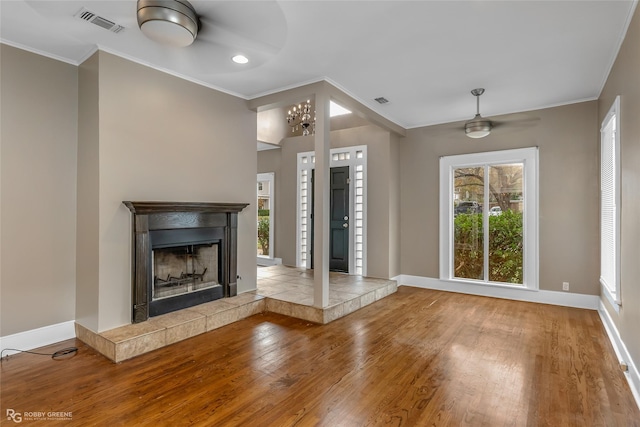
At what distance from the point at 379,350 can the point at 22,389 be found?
2876mm

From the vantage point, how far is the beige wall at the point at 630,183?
2482mm

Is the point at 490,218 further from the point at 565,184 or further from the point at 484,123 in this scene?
the point at 484,123

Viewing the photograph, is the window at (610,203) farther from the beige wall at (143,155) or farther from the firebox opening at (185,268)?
the firebox opening at (185,268)

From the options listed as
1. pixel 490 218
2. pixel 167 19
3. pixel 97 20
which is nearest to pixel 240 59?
pixel 167 19

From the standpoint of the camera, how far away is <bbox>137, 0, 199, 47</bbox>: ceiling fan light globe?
2.35 m

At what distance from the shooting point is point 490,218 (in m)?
5.24

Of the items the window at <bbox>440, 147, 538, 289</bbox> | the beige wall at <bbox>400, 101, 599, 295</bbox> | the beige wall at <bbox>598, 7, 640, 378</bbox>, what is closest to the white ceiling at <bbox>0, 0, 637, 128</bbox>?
the beige wall at <bbox>598, 7, 640, 378</bbox>

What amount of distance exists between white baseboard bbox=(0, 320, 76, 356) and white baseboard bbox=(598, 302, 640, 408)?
491cm

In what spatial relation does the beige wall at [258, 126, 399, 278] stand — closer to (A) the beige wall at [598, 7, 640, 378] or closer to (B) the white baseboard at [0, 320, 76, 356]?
(A) the beige wall at [598, 7, 640, 378]

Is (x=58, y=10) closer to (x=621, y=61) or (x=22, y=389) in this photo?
(x=22, y=389)

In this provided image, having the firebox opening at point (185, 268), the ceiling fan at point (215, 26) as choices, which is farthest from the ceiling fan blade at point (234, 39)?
the firebox opening at point (185, 268)

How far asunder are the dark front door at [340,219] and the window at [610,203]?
3629 millimetres

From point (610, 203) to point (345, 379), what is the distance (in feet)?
11.6

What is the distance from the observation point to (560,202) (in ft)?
15.4
